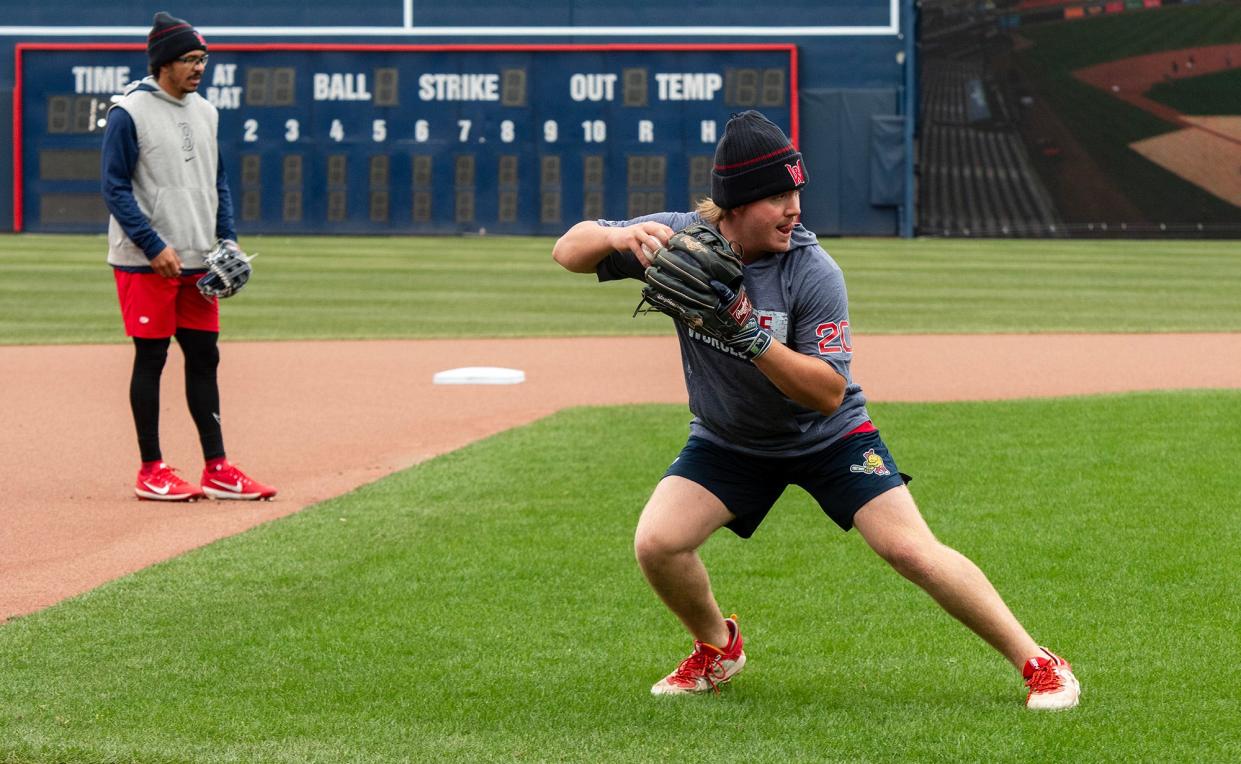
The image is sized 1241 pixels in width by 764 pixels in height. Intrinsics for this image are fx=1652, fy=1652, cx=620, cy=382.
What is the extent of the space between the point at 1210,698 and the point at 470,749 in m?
1.85

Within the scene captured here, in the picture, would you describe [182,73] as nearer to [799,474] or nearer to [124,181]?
[124,181]

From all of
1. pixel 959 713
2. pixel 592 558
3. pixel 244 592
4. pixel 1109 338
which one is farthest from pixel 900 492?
pixel 1109 338

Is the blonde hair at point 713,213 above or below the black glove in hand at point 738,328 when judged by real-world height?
above

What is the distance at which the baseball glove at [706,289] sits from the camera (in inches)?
144

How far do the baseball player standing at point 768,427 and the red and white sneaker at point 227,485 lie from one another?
344 centimetres

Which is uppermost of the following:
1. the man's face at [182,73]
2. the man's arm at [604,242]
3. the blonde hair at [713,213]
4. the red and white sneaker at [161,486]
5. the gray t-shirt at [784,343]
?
the man's face at [182,73]

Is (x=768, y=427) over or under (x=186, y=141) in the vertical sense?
under

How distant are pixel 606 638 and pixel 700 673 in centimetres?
60

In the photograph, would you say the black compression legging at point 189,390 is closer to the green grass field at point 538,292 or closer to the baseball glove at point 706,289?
the baseball glove at point 706,289

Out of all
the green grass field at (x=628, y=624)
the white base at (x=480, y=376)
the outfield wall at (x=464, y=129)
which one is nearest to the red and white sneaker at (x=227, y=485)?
the green grass field at (x=628, y=624)

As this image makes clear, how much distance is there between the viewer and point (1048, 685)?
13.0 feet

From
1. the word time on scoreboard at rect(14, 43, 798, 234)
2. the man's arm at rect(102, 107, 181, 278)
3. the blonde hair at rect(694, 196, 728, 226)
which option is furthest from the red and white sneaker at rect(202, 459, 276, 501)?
the word time on scoreboard at rect(14, 43, 798, 234)

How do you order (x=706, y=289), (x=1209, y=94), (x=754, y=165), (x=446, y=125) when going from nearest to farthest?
(x=706, y=289)
(x=754, y=165)
(x=446, y=125)
(x=1209, y=94)

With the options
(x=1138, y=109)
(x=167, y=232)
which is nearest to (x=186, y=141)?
(x=167, y=232)
